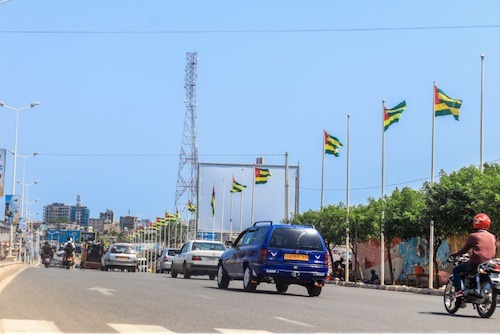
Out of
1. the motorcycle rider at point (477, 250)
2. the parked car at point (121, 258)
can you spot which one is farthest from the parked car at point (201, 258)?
the motorcycle rider at point (477, 250)

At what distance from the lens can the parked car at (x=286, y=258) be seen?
26.5 m

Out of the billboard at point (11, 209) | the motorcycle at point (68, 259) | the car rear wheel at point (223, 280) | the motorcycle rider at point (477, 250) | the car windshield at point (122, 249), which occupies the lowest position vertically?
the motorcycle at point (68, 259)

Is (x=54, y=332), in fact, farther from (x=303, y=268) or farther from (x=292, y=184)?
(x=292, y=184)

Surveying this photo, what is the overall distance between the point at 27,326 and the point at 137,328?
138 cm

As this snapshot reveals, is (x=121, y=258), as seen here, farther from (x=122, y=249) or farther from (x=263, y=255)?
(x=263, y=255)

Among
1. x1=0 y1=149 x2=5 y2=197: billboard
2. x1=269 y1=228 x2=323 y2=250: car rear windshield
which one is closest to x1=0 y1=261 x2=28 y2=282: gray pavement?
x1=0 y1=149 x2=5 y2=197: billboard

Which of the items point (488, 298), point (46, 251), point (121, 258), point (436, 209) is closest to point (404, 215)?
point (436, 209)

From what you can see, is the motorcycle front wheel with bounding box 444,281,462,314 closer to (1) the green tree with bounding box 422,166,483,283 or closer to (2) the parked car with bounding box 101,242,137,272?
(1) the green tree with bounding box 422,166,483,283

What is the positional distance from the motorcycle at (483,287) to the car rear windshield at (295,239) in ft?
26.6

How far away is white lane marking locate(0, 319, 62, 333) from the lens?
1238 cm

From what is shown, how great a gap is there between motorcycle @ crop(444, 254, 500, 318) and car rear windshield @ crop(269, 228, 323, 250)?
810 cm

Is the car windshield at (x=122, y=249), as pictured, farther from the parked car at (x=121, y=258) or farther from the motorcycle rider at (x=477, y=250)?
the motorcycle rider at (x=477, y=250)

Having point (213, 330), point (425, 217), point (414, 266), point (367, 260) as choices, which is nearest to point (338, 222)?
point (367, 260)

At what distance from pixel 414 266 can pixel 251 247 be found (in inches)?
1110
